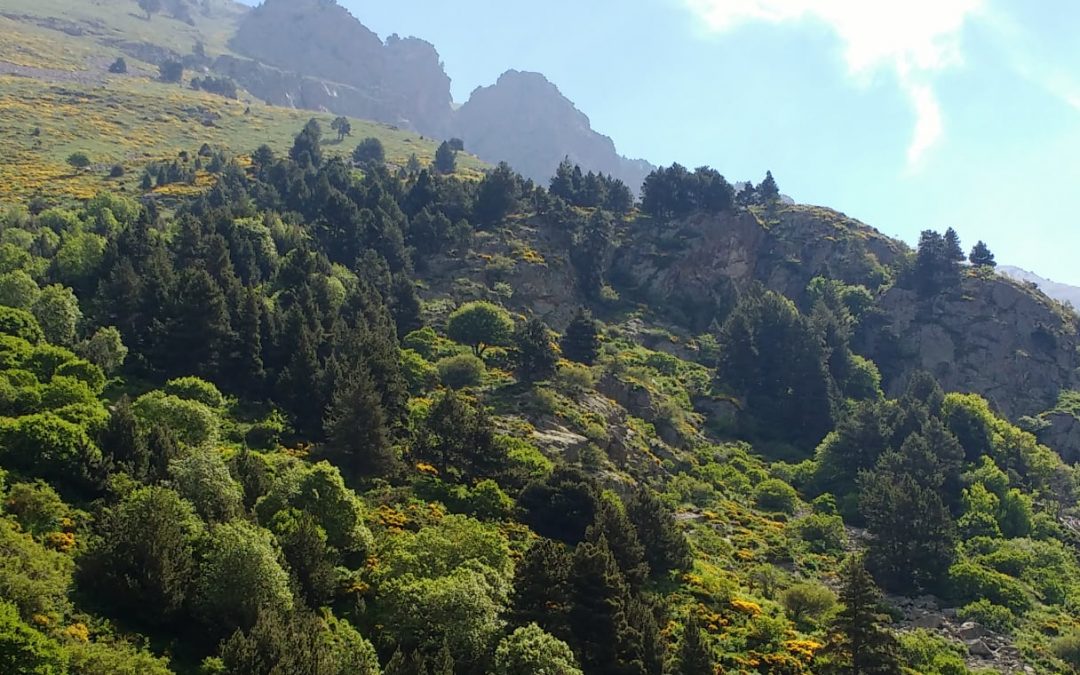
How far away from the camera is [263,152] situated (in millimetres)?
162750

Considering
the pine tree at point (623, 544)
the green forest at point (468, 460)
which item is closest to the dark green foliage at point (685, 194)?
the green forest at point (468, 460)

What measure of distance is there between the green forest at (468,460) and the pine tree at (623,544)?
1.10 ft

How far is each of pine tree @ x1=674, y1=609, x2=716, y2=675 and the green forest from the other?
0.19 m

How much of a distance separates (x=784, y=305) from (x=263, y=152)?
107 metres

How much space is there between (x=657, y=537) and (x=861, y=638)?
16.7 meters

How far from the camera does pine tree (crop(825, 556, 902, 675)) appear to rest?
46.4 metres

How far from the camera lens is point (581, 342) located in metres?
104

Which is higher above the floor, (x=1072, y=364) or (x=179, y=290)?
(x=1072, y=364)

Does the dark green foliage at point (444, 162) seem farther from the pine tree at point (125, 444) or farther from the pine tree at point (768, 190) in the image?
the pine tree at point (125, 444)

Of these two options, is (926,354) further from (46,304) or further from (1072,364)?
(46,304)

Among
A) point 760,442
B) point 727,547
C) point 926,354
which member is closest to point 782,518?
point 727,547

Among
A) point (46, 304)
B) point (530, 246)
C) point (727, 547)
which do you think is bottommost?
point (727, 547)

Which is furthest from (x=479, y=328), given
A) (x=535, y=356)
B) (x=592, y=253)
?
(x=592, y=253)

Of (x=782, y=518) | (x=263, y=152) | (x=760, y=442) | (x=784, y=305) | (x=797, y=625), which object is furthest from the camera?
(x=263, y=152)
